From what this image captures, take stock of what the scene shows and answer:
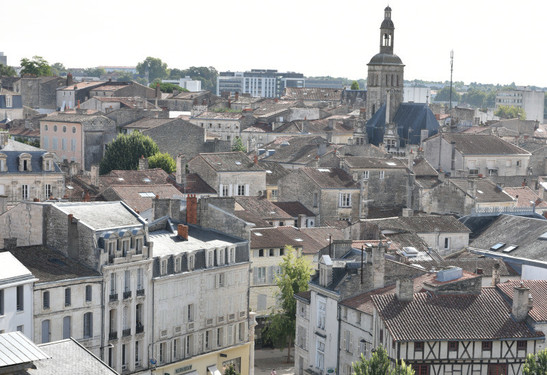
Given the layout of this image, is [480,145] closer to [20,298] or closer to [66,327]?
[66,327]

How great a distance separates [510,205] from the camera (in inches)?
3378

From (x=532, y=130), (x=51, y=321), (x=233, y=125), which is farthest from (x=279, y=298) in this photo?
(x=532, y=130)

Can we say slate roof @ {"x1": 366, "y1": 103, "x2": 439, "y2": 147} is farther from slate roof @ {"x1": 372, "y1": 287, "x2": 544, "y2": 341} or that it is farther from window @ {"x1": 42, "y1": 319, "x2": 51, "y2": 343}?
window @ {"x1": 42, "y1": 319, "x2": 51, "y2": 343}

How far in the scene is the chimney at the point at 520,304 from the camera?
157 feet

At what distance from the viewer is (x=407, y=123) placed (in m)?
122

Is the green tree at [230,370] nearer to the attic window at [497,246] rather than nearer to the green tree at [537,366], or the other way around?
the green tree at [537,366]

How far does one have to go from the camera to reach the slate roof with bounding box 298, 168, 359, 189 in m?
84.8

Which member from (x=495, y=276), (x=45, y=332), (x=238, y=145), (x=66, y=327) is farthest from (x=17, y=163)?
(x=238, y=145)

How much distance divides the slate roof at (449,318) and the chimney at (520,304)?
297 mm

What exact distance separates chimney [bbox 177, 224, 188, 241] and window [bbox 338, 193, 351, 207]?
1160 inches

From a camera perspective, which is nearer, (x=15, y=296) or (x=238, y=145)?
(x=15, y=296)

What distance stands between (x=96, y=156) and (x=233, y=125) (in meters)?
25.8

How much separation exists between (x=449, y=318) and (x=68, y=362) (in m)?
19.6

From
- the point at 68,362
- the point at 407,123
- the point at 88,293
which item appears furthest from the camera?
the point at 407,123
